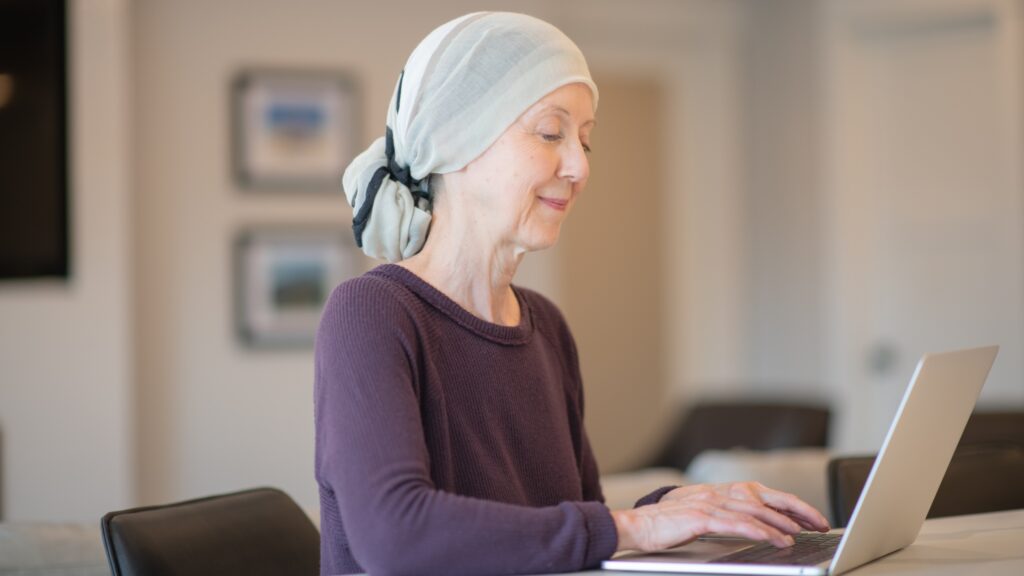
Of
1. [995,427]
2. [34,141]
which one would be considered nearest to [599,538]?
[995,427]

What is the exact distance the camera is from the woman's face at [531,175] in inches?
62.4

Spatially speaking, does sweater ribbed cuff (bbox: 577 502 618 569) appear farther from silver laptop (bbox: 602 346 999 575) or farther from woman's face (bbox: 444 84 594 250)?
woman's face (bbox: 444 84 594 250)

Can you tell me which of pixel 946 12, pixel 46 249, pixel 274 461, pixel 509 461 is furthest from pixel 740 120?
pixel 509 461

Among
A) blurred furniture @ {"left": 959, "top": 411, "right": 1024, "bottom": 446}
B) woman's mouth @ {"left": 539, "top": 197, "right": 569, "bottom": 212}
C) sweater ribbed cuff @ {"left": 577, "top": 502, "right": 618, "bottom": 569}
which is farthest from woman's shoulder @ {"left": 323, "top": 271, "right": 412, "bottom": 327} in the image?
blurred furniture @ {"left": 959, "top": 411, "right": 1024, "bottom": 446}

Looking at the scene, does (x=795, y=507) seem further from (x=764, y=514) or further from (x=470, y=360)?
(x=470, y=360)

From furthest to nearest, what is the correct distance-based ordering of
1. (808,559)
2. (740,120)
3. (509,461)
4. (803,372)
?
(740,120)
(803,372)
(509,461)
(808,559)

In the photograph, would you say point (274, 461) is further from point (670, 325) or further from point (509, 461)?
point (509, 461)

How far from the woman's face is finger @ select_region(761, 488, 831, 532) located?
1.43 feet

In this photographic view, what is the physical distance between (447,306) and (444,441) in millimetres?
185

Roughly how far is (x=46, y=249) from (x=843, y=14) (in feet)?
10.8

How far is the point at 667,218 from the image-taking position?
6.15m

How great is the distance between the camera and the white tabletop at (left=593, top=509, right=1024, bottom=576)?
134 cm

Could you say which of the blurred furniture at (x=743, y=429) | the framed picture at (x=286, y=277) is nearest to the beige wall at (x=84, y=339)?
the framed picture at (x=286, y=277)

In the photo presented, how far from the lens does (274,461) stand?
15.3 ft
